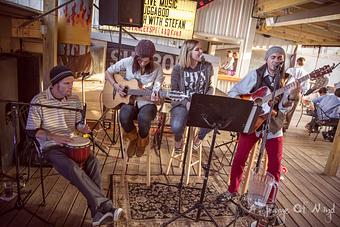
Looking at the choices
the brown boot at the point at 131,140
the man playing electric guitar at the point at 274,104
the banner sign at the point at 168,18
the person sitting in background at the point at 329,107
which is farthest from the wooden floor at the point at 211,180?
the banner sign at the point at 168,18

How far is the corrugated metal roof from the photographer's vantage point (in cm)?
614

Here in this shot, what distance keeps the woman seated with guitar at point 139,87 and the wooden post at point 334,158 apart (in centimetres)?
270

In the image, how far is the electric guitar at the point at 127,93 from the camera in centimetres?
289

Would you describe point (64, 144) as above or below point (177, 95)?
below

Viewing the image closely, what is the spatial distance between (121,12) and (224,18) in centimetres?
339

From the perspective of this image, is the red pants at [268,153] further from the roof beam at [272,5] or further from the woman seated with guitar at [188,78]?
the roof beam at [272,5]

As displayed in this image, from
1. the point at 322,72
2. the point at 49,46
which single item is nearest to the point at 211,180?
the point at 322,72

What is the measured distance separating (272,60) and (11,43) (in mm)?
2983

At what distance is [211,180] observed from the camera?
133 inches

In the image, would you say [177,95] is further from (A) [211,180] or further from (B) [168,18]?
(B) [168,18]

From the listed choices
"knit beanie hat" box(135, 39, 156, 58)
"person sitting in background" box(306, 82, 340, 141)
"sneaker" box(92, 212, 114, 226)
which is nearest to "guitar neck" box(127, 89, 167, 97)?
"knit beanie hat" box(135, 39, 156, 58)

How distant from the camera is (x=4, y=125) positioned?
2846 millimetres

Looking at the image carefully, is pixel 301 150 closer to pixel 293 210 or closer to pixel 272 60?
pixel 293 210

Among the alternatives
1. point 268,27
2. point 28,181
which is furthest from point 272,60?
point 268,27
